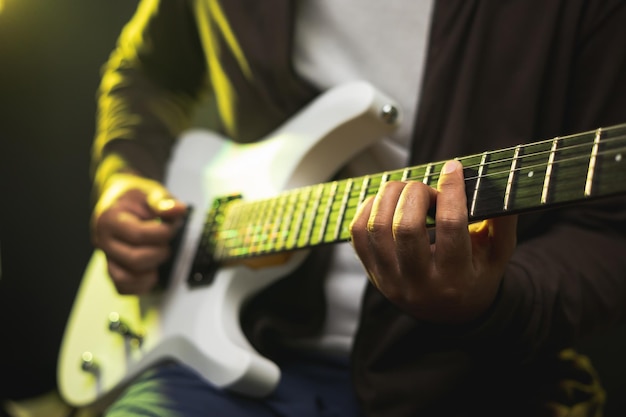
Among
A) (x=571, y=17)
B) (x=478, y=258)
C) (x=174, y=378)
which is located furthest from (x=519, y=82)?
(x=174, y=378)

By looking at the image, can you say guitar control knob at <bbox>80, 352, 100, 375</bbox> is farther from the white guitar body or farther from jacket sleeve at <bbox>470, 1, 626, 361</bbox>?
jacket sleeve at <bbox>470, 1, 626, 361</bbox>

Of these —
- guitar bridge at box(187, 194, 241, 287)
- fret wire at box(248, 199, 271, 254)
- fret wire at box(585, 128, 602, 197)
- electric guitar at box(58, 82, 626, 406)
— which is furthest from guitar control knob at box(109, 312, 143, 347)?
fret wire at box(585, 128, 602, 197)

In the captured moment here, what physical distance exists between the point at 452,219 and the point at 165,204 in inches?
20.1

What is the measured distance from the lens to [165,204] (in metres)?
0.96

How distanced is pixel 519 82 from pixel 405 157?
18 cm

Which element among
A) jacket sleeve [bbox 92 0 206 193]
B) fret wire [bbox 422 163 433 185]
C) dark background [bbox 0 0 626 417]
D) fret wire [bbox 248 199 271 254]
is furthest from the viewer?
dark background [bbox 0 0 626 417]

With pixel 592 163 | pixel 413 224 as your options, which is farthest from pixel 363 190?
pixel 592 163

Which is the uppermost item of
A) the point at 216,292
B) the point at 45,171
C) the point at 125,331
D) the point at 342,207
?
the point at 342,207

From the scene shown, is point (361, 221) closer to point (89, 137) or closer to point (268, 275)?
point (268, 275)

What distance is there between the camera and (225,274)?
35.2 inches

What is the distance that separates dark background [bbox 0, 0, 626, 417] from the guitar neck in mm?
845

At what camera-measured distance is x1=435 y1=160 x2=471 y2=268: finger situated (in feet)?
1.81

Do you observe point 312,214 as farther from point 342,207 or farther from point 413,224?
point 413,224

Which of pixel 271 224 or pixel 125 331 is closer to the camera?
pixel 271 224
